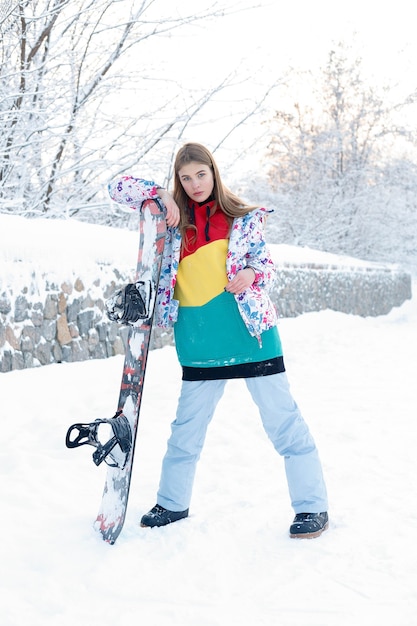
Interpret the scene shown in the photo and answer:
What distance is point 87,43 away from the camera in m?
5.80

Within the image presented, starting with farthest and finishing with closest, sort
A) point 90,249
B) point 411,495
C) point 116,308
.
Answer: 1. point 90,249
2. point 411,495
3. point 116,308

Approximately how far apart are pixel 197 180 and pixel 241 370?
79cm

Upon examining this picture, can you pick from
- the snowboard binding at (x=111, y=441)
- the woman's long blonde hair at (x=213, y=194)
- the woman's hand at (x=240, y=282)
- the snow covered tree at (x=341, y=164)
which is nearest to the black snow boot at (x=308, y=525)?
the snowboard binding at (x=111, y=441)

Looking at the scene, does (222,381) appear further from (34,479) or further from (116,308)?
(34,479)

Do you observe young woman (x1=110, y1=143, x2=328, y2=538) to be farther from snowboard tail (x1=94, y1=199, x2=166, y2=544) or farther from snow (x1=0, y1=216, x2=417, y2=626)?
snow (x1=0, y1=216, x2=417, y2=626)

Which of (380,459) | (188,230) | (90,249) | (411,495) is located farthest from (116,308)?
(90,249)

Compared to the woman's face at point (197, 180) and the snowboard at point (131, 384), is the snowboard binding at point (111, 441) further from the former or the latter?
the woman's face at point (197, 180)

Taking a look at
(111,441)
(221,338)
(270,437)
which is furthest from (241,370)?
(111,441)

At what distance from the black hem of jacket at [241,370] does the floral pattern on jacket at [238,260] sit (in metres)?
0.13

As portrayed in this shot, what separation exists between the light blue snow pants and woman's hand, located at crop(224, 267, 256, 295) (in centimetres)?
37

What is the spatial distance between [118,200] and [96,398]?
2439 mm

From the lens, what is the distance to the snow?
189 centimetres

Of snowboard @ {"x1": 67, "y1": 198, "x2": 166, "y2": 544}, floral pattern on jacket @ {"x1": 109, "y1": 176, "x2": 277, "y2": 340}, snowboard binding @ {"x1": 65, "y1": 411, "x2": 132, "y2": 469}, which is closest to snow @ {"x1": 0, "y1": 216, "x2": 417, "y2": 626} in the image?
snowboard @ {"x1": 67, "y1": 198, "x2": 166, "y2": 544}

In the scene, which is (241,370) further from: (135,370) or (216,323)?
(135,370)
